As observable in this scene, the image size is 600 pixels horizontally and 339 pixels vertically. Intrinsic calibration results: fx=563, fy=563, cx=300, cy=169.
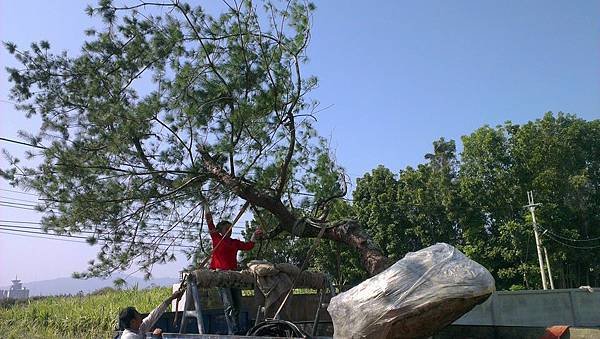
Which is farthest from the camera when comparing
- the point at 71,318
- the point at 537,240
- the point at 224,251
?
the point at 537,240

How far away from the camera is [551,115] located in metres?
27.4

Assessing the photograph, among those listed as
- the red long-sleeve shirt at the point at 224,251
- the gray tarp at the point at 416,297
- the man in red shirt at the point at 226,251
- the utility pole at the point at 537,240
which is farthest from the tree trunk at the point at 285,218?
the utility pole at the point at 537,240

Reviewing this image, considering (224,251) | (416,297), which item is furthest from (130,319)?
(416,297)

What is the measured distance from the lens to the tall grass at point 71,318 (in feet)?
52.6

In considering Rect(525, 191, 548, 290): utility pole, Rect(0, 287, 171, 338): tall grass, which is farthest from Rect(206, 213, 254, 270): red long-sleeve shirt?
Rect(525, 191, 548, 290): utility pole

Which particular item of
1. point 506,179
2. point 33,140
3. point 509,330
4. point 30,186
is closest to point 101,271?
point 30,186

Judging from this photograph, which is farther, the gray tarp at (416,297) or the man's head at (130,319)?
the man's head at (130,319)

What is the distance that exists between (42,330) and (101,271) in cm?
1015

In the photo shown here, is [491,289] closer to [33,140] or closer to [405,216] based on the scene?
[33,140]

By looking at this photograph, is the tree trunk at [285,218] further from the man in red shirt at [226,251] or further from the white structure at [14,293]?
A: the white structure at [14,293]

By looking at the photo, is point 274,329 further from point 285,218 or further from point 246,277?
point 285,218

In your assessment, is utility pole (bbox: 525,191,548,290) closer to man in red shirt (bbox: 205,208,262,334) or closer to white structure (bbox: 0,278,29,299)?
man in red shirt (bbox: 205,208,262,334)

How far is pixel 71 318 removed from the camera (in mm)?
17312

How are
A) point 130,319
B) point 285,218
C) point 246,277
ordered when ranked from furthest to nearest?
1. point 285,218
2. point 246,277
3. point 130,319
